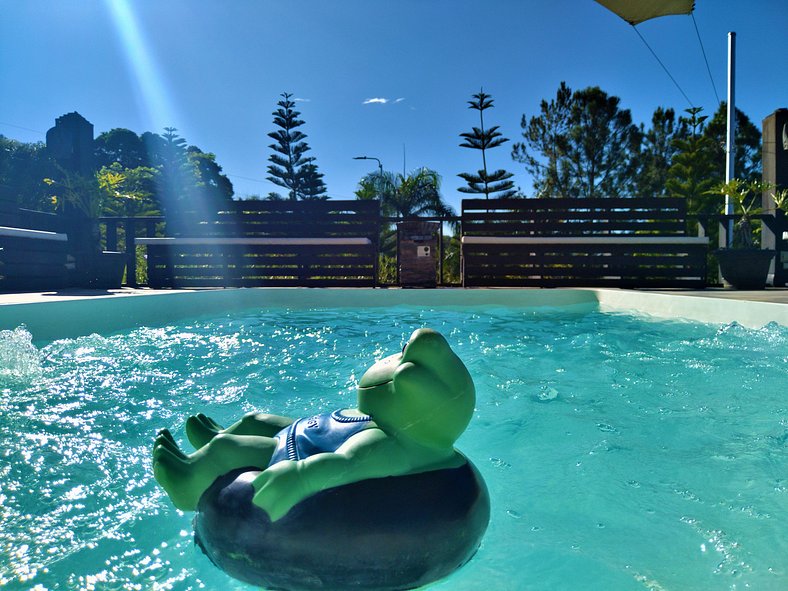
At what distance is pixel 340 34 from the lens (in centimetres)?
1627

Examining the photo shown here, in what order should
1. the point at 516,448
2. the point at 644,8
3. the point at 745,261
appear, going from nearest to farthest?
the point at 516,448 < the point at 745,261 < the point at 644,8

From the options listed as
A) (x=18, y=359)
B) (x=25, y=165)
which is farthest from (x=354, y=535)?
(x=25, y=165)

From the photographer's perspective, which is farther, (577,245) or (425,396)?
(577,245)

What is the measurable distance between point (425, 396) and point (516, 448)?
1542mm

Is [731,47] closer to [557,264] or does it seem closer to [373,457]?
[557,264]

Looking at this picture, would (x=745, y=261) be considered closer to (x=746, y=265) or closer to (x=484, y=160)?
(x=746, y=265)

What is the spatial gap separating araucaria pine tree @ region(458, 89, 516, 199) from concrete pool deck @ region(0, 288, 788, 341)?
18347 mm

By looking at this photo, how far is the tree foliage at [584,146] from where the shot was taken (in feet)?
89.1

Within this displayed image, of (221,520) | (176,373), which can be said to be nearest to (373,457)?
(221,520)

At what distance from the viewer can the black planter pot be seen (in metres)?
8.63

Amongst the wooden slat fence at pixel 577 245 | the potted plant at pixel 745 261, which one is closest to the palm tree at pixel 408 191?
the wooden slat fence at pixel 577 245

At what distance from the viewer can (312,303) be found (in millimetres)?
8312

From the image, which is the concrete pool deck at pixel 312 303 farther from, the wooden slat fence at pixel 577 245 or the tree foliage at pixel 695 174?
the tree foliage at pixel 695 174

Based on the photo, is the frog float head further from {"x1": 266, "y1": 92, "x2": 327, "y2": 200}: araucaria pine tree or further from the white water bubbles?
{"x1": 266, "y1": 92, "x2": 327, "y2": 200}: araucaria pine tree
